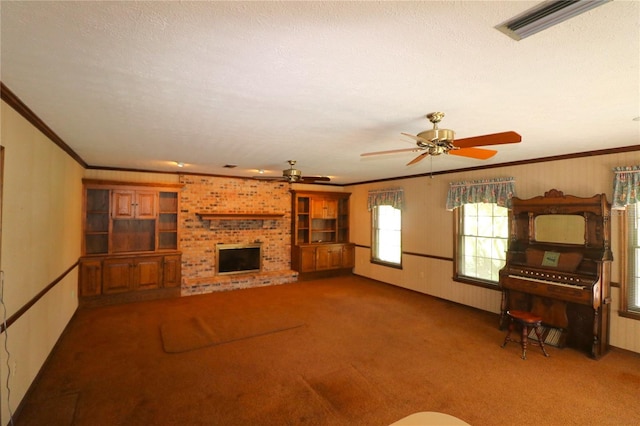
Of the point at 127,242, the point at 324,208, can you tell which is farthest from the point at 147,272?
the point at 324,208

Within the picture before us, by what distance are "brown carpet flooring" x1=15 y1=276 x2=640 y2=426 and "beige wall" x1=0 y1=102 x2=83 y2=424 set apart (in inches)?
14.0

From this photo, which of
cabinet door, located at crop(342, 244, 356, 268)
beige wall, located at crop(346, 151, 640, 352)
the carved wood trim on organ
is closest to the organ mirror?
the carved wood trim on organ

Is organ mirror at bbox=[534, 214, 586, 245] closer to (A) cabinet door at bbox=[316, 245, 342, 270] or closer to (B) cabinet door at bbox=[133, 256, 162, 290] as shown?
(A) cabinet door at bbox=[316, 245, 342, 270]

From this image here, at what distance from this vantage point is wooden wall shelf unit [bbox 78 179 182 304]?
17.1 feet

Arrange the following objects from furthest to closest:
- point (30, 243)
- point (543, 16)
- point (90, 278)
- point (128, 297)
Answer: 1. point (128, 297)
2. point (90, 278)
3. point (30, 243)
4. point (543, 16)

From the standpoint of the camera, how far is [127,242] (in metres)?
5.80

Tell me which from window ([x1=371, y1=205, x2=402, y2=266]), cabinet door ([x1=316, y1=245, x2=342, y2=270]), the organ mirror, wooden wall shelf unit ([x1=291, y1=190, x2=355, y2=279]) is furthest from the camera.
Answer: cabinet door ([x1=316, y1=245, x2=342, y2=270])

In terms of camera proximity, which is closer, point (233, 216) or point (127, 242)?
point (127, 242)

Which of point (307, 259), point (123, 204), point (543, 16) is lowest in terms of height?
point (307, 259)

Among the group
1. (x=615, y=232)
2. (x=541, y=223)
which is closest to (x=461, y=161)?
(x=541, y=223)

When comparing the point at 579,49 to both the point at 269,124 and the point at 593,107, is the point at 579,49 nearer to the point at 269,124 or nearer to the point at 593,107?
the point at 593,107

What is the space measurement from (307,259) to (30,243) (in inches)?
206

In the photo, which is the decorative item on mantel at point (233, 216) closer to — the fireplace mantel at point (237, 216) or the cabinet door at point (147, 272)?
the fireplace mantel at point (237, 216)

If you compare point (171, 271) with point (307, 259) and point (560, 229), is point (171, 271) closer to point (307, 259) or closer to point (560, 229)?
point (307, 259)
